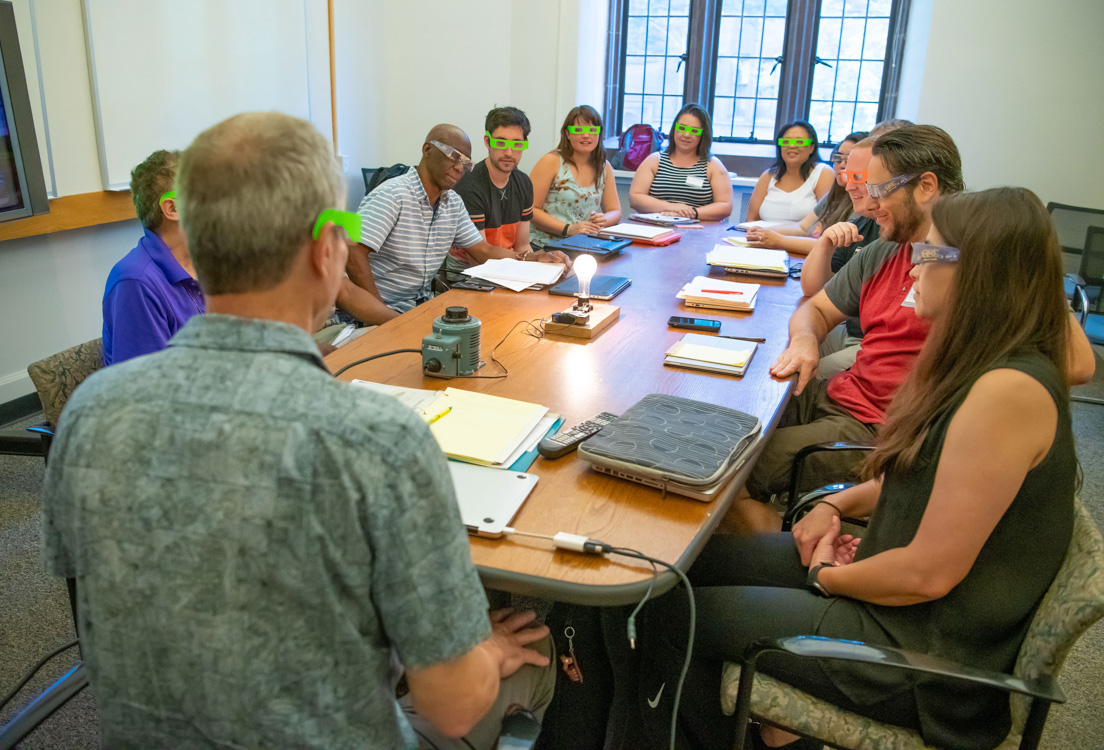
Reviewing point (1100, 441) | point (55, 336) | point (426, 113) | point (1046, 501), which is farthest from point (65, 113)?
point (1100, 441)

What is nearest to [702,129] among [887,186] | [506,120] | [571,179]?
[571,179]

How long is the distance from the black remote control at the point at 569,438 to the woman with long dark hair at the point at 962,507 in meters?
0.37

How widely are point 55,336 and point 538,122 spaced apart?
351 cm

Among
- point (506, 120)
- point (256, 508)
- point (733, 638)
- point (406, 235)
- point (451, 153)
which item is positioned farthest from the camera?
point (506, 120)

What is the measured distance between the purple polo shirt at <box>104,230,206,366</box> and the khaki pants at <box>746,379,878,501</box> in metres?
1.48

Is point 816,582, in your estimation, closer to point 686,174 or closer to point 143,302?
point 143,302

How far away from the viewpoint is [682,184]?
15.8 ft

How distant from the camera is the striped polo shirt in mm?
2914

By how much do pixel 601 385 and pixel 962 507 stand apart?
848 mm

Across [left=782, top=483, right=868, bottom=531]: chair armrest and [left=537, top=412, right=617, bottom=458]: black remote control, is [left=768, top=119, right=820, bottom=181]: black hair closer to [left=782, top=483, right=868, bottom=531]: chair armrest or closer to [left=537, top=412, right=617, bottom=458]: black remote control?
[left=782, top=483, right=868, bottom=531]: chair armrest

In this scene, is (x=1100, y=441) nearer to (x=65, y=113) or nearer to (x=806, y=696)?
(x=806, y=696)

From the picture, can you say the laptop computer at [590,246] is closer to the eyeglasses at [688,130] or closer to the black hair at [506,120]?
the black hair at [506,120]

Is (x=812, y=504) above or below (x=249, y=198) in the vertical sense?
below

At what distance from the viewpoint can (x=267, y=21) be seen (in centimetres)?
450
